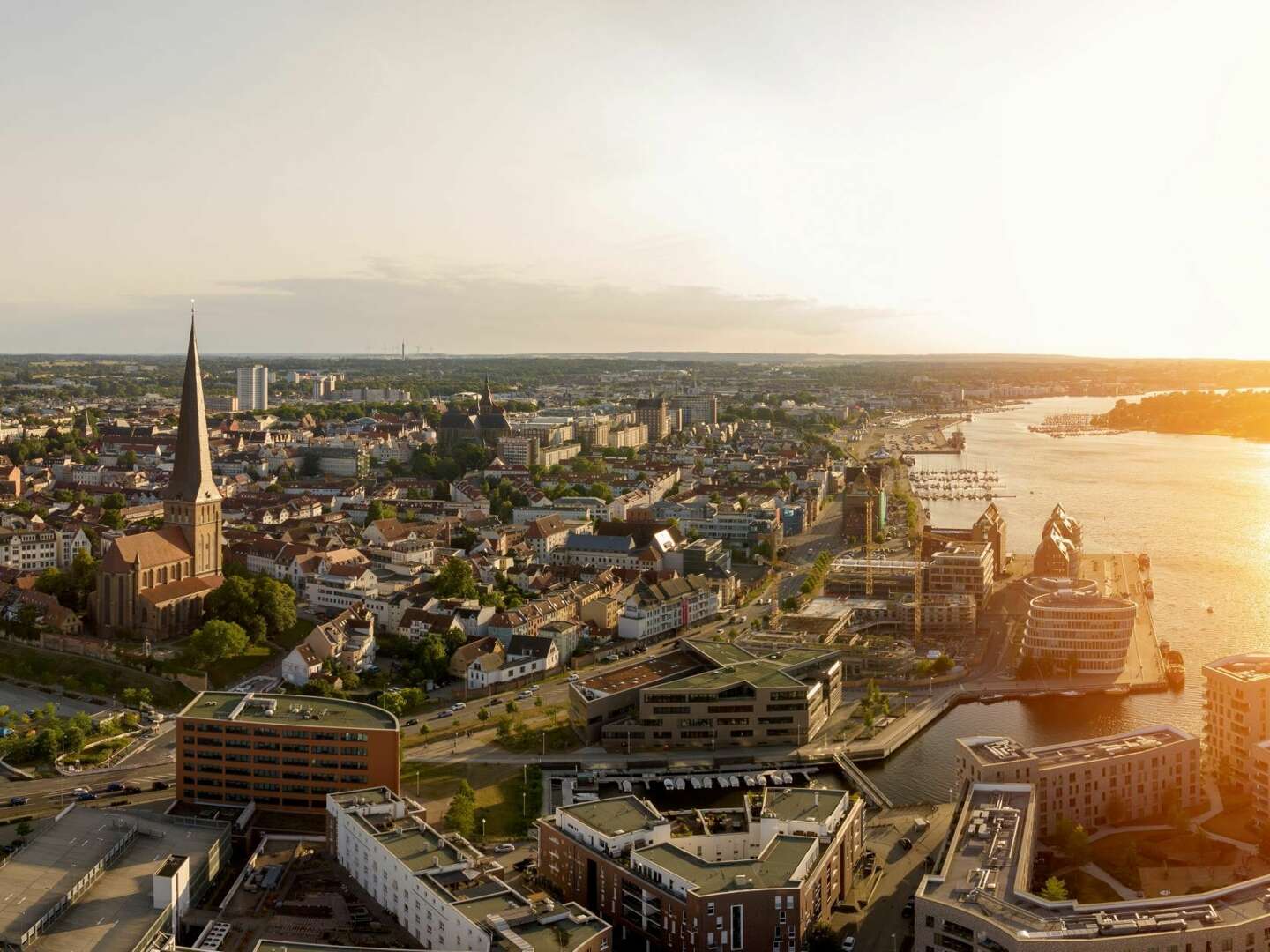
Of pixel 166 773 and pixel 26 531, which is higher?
pixel 26 531

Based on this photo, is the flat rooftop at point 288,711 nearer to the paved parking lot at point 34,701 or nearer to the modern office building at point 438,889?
the modern office building at point 438,889

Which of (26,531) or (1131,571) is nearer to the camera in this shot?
(26,531)

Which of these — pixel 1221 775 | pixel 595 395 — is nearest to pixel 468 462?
pixel 1221 775

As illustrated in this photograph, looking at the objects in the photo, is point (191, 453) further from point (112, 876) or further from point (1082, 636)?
point (1082, 636)

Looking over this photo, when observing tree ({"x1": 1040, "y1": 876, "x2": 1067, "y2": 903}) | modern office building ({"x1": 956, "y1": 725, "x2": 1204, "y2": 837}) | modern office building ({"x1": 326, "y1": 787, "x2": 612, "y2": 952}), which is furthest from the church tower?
tree ({"x1": 1040, "y1": 876, "x2": 1067, "y2": 903})

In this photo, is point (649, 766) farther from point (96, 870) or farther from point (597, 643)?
point (96, 870)

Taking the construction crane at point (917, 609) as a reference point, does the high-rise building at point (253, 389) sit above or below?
above

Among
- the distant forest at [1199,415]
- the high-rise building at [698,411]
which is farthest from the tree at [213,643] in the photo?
the distant forest at [1199,415]
